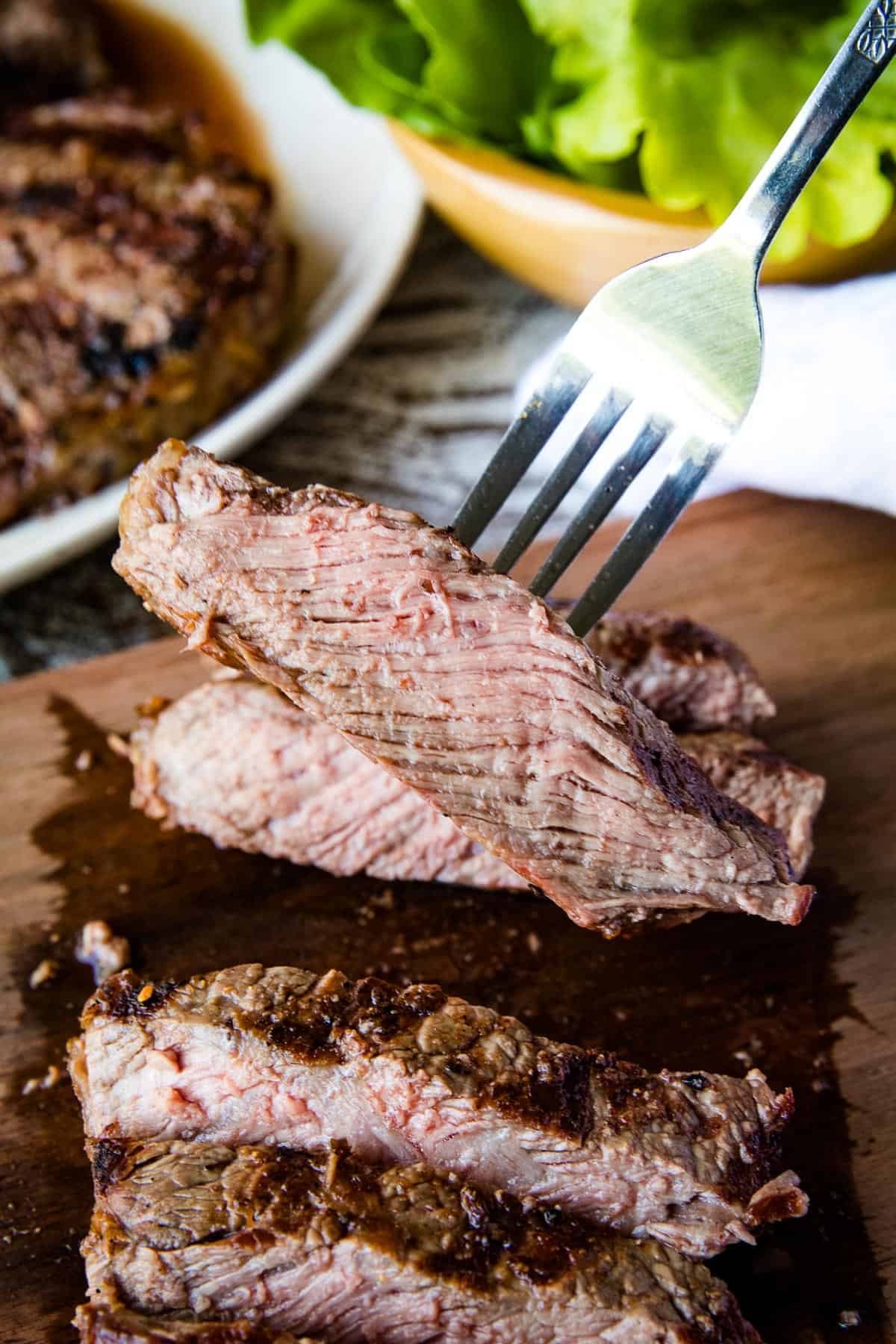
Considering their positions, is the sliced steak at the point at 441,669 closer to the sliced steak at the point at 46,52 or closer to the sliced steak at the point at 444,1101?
the sliced steak at the point at 444,1101

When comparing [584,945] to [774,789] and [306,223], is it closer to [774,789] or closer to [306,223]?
[774,789]

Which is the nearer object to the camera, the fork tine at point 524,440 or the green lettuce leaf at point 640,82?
the fork tine at point 524,440

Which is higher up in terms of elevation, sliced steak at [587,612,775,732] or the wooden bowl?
the wooden bowl

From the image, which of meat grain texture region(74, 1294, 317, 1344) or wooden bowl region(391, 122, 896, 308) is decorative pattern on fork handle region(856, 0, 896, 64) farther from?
meat grain texture region(74, 1294, 317, 1344)

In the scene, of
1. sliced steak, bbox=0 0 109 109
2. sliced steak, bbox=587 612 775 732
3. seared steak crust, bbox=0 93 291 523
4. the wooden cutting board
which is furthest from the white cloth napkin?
sliced steak, bbox=0 0 109 109

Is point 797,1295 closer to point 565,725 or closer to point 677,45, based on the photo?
point 565,725

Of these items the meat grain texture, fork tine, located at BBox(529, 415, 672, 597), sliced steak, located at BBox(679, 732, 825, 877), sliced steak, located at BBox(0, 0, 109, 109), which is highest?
fork tine, located at BBox(529, 415, 672, 597)

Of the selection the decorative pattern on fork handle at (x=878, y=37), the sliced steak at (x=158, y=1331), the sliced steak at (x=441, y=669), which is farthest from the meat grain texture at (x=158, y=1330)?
the decorative pattern on fork handle at (x=878, y=37)
